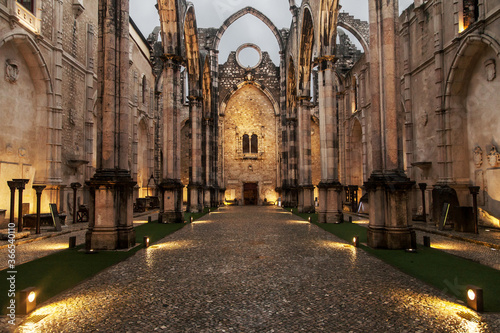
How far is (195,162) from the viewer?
20.9 meters

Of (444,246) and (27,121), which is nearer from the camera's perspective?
(444,246)

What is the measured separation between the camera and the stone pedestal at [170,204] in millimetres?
13828

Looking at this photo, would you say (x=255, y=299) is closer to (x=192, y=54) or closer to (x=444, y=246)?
(x=444, y=246)

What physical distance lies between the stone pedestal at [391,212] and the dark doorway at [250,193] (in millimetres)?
23907

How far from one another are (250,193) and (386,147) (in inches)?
950

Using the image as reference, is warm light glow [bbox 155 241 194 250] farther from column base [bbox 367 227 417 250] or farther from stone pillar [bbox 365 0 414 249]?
column base [bbox 367 227 417 250]

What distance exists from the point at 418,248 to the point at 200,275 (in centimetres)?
536

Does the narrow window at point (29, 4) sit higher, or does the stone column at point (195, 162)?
the narrow window at point (29, 4)

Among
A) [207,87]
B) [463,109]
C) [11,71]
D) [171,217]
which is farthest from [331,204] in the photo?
[207,87]

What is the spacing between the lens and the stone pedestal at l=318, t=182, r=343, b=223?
13391 mm

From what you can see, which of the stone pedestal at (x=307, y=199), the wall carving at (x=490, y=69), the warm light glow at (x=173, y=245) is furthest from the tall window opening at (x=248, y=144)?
the warm light glow at (x=173, y=245)

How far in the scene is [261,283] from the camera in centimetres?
492

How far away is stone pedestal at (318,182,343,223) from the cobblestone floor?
Result: 258 inches

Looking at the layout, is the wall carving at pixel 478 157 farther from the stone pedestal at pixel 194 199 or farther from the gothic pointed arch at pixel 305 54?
the stone pedestal at pixel 194 199
